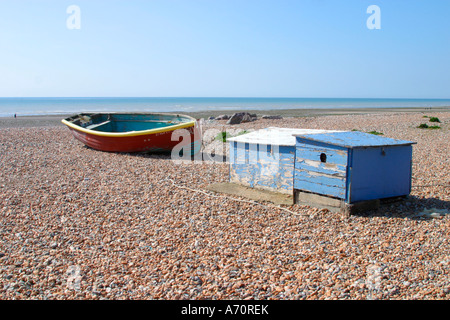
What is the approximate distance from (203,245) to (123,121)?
11.4 meters

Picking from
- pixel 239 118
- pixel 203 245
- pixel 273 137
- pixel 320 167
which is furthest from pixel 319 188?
→ pixel 239 118

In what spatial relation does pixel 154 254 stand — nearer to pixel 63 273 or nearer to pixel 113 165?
pixel 63 273

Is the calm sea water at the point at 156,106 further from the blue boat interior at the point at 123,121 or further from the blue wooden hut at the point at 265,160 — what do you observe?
the blue wooden hut at the point at 265,160

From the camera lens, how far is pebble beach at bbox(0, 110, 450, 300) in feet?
13.3

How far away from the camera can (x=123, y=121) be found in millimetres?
15703

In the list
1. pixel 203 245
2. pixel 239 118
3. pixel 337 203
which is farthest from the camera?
pixel 239 118

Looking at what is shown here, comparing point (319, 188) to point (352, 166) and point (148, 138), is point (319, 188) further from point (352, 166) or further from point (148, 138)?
point (148, 138)

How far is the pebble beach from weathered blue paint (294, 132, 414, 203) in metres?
0.33

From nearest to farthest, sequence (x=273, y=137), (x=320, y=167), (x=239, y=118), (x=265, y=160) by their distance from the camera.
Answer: (x=320, y=167), (x=265, y=160), (x=273, y=137), (x=239, y=118)

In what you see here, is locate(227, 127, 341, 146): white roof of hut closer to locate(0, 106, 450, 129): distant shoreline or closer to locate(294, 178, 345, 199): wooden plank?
locate(294, 178, 345, 199): wooden plank

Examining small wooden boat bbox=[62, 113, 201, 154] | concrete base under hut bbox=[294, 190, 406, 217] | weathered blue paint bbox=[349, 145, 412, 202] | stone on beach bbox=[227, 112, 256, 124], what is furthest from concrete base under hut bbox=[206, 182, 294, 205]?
stone on beach bbox=[227, 112, 256, 124]

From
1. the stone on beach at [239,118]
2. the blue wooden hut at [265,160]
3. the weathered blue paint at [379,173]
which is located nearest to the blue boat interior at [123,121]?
the blue wooden hut at [265,160]

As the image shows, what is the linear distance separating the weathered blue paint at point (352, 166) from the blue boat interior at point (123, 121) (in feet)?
28.2

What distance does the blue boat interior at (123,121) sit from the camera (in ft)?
48.7
